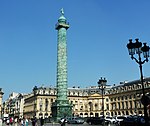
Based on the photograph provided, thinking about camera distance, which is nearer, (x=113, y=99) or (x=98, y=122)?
(x=98, y=122)

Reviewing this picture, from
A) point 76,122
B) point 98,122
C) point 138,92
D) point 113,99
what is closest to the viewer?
point 98,122

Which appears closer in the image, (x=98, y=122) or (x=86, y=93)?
(x=98, y=122)

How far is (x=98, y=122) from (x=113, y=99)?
60939mm

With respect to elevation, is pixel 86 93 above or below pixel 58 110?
above

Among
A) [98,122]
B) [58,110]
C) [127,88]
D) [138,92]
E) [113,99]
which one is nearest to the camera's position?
[98,122]

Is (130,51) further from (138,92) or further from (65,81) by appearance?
(138,92)

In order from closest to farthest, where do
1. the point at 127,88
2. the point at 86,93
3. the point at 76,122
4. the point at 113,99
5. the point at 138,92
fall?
the point at 76,122
the point at 138,92
the point at 127,88
the point at 113,99
the point at 86,93

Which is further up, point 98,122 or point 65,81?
point 65,81

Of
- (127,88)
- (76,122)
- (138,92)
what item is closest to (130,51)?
(76,122)

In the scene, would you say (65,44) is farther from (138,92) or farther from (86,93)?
(86,93)

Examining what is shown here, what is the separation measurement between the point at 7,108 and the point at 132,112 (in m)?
94.3

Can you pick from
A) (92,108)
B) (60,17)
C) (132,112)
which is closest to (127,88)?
(132,112)

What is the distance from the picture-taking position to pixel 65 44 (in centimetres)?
6191

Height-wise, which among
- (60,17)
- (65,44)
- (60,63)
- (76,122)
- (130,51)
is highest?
(60,17)
